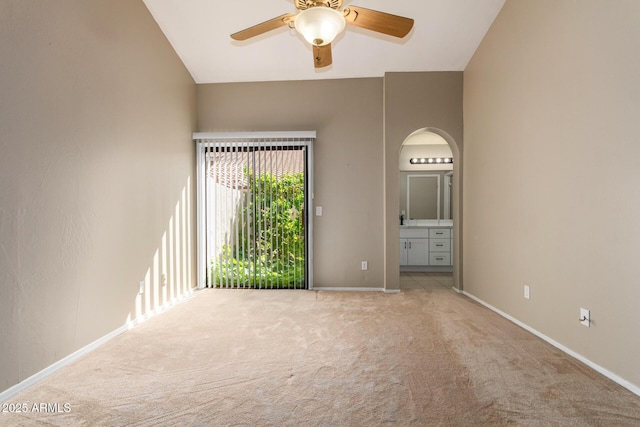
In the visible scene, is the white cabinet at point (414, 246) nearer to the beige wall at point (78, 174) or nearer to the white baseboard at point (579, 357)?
the white baseboard at point (579, 357)

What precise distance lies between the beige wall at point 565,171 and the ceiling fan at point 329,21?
3.97ft

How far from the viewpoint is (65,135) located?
222 cm

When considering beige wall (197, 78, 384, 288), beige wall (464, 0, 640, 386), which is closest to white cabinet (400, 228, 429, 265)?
beige wall (197, 78, 384, 288)

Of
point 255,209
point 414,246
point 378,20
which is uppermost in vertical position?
A: point 378,20

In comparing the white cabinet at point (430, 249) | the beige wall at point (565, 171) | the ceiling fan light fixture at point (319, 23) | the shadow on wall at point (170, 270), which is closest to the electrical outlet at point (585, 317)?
the beige wall at point (565, 171)

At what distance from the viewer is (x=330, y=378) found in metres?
1.98

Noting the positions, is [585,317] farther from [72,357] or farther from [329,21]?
[72,357]

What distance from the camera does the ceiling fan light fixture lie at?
Answer: 6.19ft

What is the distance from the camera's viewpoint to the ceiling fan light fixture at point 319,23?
6.19 feet

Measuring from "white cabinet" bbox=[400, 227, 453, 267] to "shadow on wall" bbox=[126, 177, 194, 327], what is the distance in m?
3.51

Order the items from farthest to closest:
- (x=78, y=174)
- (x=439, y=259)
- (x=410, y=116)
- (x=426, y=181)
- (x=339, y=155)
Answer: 1. (x=426, y=181)
2. (x=439, y=259)
3. (x=339, y=155)
4. (x=410, y=116)
5. (x=78, y=174)

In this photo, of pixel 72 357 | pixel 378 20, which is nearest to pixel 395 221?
pixel 378 20

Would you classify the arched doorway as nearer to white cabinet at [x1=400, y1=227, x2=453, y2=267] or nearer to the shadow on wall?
white cabinet at [x1=400, y1=227, x2=453, y2=267]

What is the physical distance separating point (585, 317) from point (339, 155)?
2.98 meters
